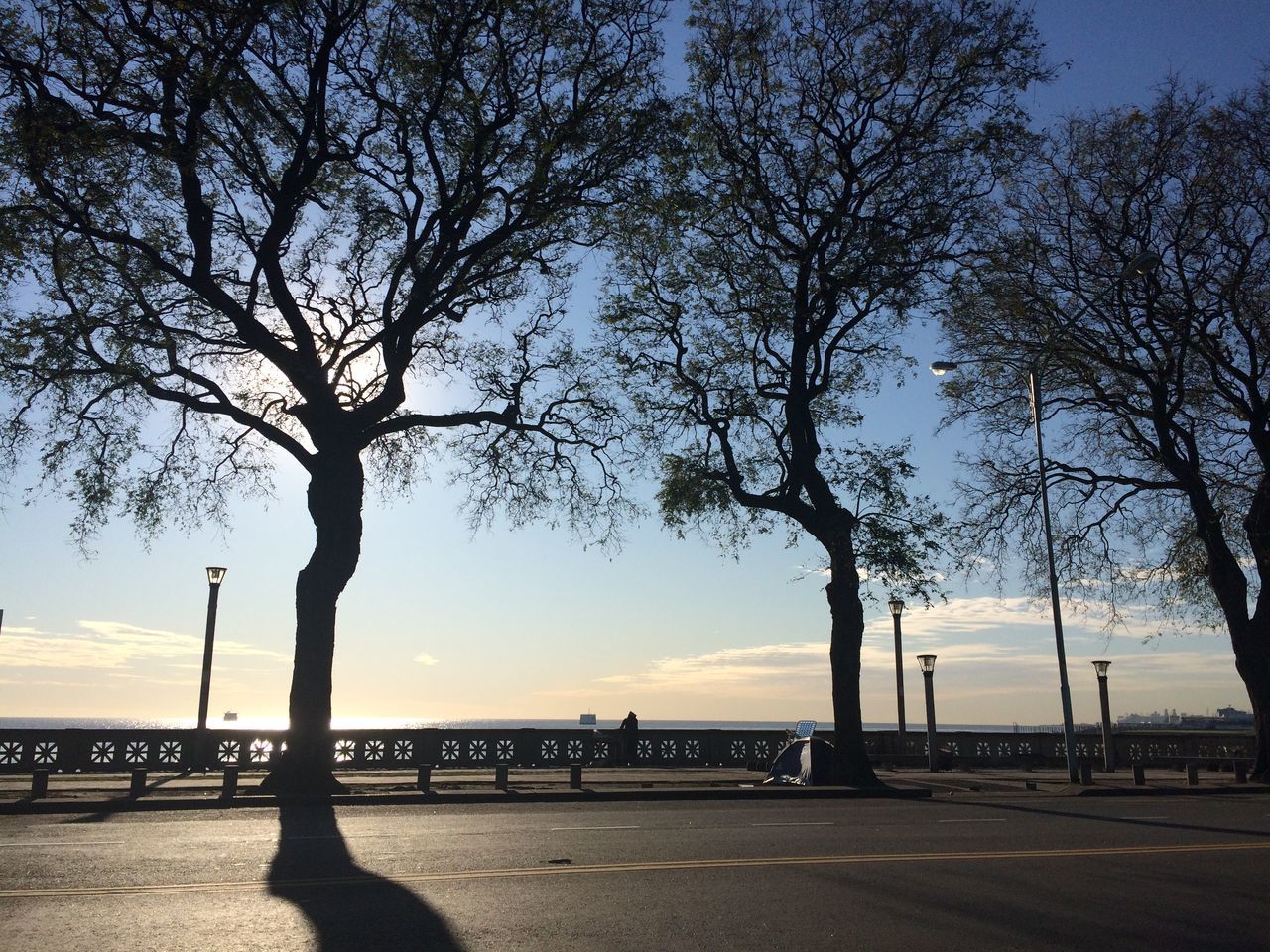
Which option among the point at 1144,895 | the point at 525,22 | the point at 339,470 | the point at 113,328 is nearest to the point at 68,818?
the point at 339,470

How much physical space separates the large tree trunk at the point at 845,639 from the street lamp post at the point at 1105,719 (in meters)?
14.4

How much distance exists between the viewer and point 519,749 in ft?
104

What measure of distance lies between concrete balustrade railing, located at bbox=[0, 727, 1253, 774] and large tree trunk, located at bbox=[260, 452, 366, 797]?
1.79 feet

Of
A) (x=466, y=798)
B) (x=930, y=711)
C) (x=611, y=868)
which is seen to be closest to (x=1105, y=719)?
(x=930, y=711)

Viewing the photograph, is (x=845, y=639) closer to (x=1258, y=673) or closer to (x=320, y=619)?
(x=320, y=619)

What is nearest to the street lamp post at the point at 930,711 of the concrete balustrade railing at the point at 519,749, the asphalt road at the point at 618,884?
the concrete balustrade railing at the point at 519,749

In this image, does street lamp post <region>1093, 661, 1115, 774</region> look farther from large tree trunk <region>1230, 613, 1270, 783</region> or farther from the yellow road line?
the yellow road line

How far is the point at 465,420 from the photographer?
25344mm

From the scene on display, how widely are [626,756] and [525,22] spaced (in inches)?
839

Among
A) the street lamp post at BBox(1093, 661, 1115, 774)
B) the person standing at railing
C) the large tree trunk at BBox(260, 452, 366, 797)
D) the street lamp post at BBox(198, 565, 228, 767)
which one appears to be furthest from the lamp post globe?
the street lamp post at BBox(1093, 661, 1115, 774)

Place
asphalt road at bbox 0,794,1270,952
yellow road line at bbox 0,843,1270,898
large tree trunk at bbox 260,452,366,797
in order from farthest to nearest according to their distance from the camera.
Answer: large tree trunk at bbox 260,452,366,797, yellow road line at bbox 0,843,1270,898, asphalt road at bbox 0,794,1270,952

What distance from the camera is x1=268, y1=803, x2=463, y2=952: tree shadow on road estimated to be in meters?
7.31

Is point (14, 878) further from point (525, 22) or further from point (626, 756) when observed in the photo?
point (626, 756)

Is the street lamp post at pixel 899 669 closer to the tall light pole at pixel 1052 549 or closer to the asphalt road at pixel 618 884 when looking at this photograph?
the tall light pole at pixel 1052 549
